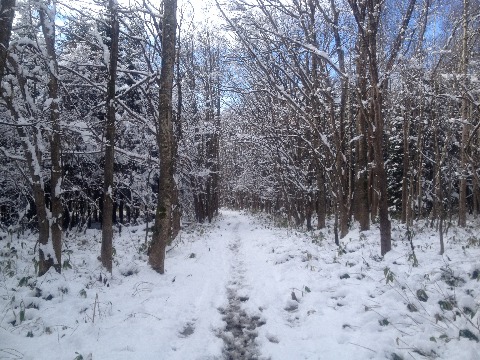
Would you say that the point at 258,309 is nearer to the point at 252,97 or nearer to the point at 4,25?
the point at 4,25

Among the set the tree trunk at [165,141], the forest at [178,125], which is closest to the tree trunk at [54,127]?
the forest at [178,125]

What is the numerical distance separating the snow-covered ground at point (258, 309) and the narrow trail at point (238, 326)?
0.02 meters

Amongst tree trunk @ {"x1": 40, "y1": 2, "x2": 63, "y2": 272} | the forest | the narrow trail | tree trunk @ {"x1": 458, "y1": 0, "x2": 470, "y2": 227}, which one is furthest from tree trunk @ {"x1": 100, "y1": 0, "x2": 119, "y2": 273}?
tree trunk @ {"x1": 458, "y1": 0, "x2": 470, "y2": 227}

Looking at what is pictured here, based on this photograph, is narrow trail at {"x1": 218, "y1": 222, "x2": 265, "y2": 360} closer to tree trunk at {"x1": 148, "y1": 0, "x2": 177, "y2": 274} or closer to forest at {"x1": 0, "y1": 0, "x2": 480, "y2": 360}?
forest at {"x1": 0, "y1": 0, "x2": 480, "y2": 360}

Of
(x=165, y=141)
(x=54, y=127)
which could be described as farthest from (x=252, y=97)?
(x=54, y=127)

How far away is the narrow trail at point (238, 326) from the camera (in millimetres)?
4688

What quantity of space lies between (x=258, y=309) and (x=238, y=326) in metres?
0.74

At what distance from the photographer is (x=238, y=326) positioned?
5566 millimetres

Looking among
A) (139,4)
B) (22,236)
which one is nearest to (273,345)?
(139,4)

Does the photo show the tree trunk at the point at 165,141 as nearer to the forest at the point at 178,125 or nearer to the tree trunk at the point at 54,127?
the forest at the point at 178,125

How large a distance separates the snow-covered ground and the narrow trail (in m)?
0.02

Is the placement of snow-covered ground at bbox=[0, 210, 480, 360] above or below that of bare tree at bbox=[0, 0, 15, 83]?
below

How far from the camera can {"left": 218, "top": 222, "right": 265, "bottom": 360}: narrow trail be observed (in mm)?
4688

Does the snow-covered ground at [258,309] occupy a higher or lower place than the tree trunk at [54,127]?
lower
